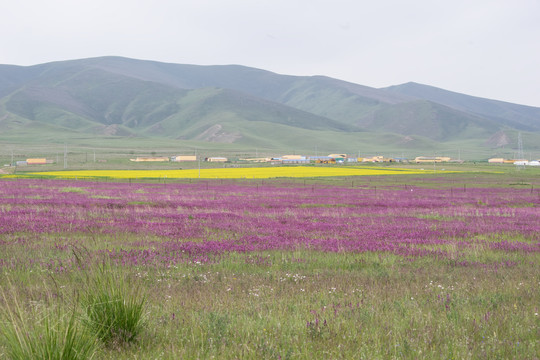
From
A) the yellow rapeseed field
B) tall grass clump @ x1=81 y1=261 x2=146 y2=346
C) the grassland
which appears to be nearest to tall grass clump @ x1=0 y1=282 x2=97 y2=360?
the grassland

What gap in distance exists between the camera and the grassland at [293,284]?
5473mm

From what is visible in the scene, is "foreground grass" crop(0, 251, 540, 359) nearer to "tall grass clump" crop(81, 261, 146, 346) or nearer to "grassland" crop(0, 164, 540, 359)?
"grassland" crop(0, 164, 540, 359)

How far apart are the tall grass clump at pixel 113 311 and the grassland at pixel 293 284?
7 centimetres

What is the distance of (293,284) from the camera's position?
8.62 meters

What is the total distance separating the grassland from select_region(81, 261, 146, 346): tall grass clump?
7 centimetres

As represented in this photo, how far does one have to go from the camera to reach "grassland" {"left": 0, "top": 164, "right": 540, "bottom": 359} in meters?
5.47

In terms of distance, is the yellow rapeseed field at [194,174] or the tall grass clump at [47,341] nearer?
the tall grass clump at [47,341]

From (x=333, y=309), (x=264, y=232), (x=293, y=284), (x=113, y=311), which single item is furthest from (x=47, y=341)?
(x=264, y=232)

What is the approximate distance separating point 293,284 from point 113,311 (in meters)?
3.86

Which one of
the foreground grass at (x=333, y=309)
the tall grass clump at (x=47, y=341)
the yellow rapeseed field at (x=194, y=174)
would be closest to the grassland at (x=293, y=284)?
the foreground grass at (x=333, y=309)

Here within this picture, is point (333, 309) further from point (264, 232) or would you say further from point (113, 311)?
point (264, 232)

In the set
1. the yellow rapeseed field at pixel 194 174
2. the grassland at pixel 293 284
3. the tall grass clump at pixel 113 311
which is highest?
the tall grass clump at pixel 113 311

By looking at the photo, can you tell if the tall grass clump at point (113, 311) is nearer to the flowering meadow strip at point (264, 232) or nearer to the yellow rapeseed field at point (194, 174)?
the flowering meadow strip at point (264, 232)

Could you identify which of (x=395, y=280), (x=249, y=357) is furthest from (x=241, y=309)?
(x=395, y=280)
